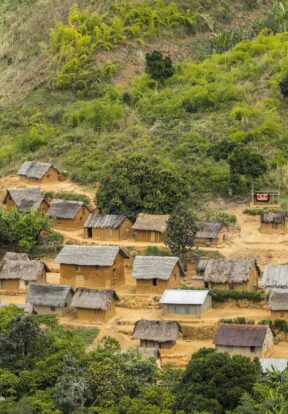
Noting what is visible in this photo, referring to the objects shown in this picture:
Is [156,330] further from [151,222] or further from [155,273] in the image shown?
[151,222]

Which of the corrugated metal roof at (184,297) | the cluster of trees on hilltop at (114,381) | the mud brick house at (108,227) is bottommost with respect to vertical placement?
the cluster of trees on hilltop at (114,381)

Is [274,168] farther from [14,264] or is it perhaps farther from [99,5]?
[99,5]

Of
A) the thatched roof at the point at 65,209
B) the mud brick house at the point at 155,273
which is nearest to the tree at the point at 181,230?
the mud brick house at the point at 155,273

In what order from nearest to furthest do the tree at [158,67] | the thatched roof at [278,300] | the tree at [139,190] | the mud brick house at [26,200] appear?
the thatched roof at [278,300] < the tree at [139,190] < the mud brick house at [26,200] < the tree at [158,67]

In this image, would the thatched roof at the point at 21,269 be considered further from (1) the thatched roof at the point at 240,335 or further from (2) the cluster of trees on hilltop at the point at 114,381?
(1) the thatched roof at the point at 240,335

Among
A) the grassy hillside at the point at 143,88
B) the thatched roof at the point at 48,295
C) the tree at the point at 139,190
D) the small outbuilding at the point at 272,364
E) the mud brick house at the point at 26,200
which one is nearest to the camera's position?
the small outbuilding at the point at 272,364

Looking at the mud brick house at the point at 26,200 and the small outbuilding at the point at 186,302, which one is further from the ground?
the mud brick house at the point at 26,200

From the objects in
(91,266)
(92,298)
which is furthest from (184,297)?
(91,266)
